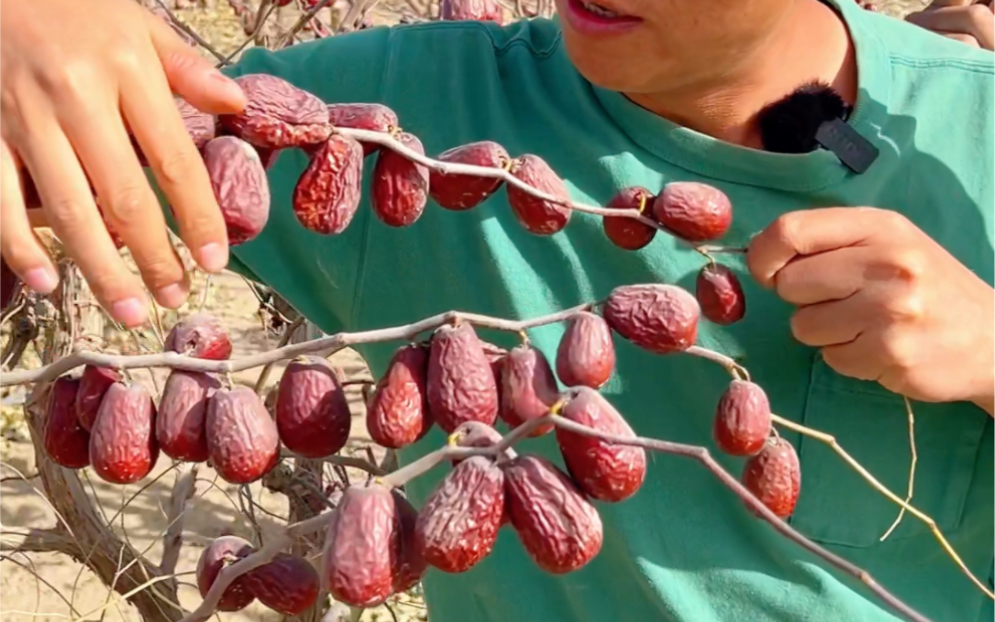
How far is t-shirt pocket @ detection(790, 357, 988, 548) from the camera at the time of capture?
112 cm

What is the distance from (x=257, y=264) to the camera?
1.22 metres

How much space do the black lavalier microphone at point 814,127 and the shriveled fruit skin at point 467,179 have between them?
0.45 meters

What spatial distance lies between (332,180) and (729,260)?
0.50m

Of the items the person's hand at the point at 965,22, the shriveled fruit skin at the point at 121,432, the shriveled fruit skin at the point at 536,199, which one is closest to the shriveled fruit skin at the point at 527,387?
the shriveled fruit skin at the point at 536,199

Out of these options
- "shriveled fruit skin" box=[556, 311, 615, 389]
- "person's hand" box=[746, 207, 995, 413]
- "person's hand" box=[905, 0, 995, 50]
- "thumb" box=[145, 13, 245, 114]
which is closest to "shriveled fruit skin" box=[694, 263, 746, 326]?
"person's hand" box=[746, 207, 995, 413]

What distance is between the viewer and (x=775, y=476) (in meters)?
0.80

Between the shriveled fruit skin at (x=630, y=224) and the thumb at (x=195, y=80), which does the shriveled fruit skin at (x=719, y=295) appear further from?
the thumb at (x=195, y=80)

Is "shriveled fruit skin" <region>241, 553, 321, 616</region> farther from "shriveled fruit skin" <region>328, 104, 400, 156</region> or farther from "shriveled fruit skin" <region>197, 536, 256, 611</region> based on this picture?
"shriveled fruit skin" <region>328, 104, 400, 156</region>

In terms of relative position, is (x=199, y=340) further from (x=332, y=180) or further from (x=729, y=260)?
(x=729, y=260)

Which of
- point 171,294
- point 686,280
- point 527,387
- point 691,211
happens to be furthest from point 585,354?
point 686,280

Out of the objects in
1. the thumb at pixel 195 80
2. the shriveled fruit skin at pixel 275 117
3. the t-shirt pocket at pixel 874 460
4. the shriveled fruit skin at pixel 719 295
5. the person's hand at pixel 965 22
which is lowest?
the t-shirt pocket at pixel 874 460

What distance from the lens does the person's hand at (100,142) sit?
665mm

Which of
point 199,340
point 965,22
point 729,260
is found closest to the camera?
point 199,340

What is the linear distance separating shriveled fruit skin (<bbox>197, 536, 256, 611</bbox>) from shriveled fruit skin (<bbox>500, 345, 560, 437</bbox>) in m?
0.26
